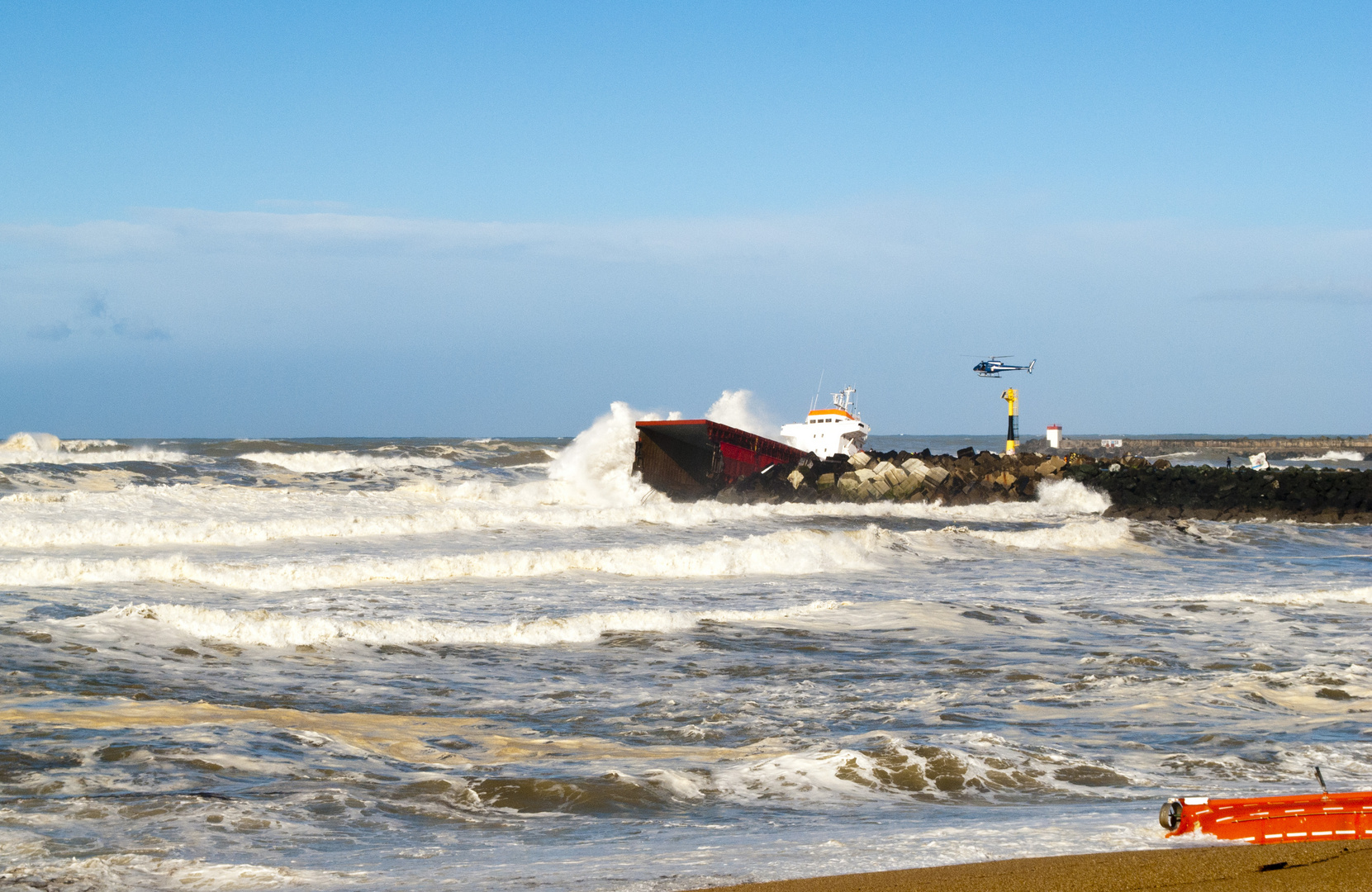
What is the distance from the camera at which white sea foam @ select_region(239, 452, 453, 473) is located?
43250mm

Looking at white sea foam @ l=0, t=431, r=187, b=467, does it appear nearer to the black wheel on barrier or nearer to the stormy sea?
the stormy sea

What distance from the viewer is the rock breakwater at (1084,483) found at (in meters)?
27.2

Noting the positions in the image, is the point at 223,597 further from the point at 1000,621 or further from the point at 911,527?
the point at 911,527

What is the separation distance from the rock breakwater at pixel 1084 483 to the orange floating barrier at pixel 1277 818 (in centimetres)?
2430

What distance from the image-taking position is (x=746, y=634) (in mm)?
11383

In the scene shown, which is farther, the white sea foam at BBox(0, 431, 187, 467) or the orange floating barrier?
the white sea foam at BBox(0, 431, 187, 467)

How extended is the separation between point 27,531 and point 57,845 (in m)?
15.4

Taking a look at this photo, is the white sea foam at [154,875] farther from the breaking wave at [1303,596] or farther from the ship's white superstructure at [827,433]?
the ship's white superstructure at [827,433]

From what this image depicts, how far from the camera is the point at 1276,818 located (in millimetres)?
3955

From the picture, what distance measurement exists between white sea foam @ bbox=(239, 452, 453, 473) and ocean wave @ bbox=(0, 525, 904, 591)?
1037 inches

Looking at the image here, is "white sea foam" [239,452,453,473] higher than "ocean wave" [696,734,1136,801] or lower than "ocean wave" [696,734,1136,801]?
higher

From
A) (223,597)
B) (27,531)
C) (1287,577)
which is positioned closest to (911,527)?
(1287,577)

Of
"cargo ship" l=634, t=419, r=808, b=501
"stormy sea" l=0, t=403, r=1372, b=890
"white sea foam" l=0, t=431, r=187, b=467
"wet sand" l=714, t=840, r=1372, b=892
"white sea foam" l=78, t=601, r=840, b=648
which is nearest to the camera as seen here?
"wet sand" l=714, t=840, r=1372, b=892

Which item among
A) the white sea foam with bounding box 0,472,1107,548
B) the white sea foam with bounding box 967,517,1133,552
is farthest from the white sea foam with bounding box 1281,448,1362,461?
the white sea foam with bounding box 967,517,1133,552
